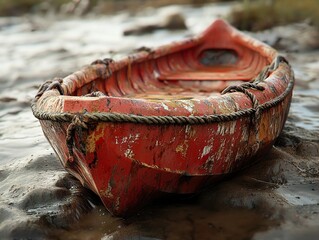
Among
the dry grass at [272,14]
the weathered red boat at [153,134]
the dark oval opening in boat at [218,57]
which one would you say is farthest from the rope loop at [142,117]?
the dry grass at [272,14]

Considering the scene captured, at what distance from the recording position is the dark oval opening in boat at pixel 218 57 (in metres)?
7.66

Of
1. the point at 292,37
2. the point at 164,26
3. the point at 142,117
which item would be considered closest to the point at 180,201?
the point at 142,117

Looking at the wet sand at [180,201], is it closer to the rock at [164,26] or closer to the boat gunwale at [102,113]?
the boat gunwale at [102,113]

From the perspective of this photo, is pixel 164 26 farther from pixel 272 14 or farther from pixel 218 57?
pixel 218 57

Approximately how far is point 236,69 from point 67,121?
447cm

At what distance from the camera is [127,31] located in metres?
13.8

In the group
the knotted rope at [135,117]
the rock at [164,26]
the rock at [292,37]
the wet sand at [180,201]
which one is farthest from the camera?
the rock at [164,26]

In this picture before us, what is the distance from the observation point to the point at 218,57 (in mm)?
7766

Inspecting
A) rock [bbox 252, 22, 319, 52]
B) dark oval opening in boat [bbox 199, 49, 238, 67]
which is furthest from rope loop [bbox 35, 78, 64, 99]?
rock [bbox 252, 22, 319, 52]

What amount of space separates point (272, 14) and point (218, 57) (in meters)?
5.98

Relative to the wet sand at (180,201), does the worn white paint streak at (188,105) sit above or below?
above

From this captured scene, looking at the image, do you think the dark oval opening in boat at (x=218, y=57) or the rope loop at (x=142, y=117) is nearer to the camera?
the rope loop at (x=142, y=117)

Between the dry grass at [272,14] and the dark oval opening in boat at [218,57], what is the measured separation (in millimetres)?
4969


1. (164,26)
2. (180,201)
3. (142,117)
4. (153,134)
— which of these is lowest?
(164,26)
